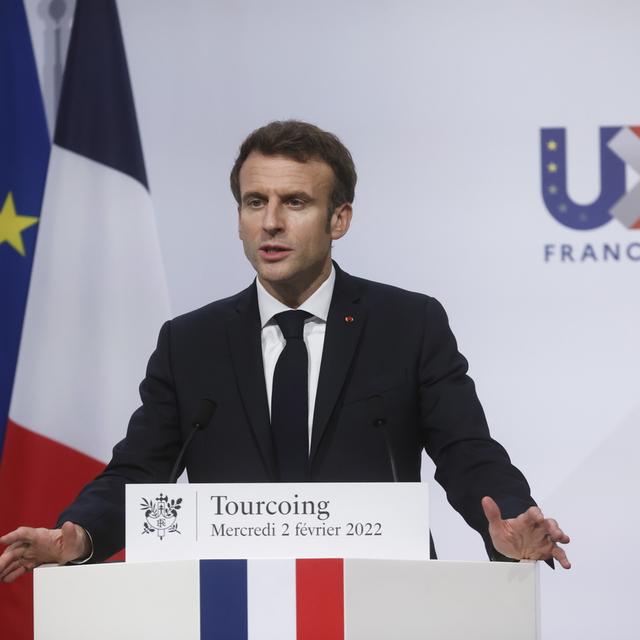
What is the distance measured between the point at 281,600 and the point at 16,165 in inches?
107

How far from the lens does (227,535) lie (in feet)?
5.31

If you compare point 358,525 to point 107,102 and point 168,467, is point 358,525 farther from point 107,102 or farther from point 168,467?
point 107,102

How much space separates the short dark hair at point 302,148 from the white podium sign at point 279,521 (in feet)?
3.41

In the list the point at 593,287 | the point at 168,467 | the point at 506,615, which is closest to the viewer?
the point at 506,615

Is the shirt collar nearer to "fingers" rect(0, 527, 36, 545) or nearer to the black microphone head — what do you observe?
the black microphone head

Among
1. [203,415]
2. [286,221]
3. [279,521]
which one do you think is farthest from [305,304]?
[279,521]

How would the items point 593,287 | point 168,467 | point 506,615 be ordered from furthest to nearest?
point 593,287 → point 168,467 → point 506,615

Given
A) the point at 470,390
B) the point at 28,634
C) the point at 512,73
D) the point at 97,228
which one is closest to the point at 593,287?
the point at 512,73

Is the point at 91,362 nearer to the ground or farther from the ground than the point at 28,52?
nearer to the ground

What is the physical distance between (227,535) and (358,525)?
0.73 feet

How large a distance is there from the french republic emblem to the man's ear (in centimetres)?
105

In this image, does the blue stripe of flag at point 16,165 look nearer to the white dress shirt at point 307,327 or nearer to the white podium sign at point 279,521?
the white dress shirt at point 307,327

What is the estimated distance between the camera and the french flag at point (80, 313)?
3.69 metres

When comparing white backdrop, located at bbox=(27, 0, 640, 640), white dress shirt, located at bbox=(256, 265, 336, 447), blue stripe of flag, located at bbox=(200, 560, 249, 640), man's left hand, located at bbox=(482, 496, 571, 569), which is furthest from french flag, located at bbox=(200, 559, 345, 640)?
white backdrop, located at bbox=(27, 0, 640, 640)
